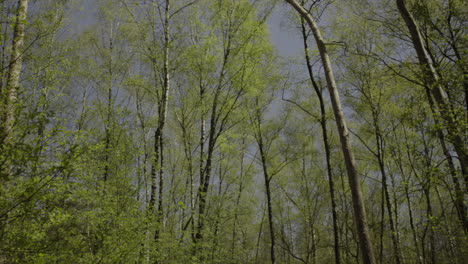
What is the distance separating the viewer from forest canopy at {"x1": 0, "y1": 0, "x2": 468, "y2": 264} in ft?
11.9

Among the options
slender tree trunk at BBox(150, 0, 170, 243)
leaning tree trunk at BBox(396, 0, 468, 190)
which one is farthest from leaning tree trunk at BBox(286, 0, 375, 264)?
slender tree trunk at BBox(150, 0, 170, 243)

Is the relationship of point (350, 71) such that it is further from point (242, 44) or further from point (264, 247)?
point (264, 247)

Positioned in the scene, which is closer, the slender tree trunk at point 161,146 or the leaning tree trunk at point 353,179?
the leaning tree trunk at point 353,179

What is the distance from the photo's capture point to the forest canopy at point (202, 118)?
143 inches

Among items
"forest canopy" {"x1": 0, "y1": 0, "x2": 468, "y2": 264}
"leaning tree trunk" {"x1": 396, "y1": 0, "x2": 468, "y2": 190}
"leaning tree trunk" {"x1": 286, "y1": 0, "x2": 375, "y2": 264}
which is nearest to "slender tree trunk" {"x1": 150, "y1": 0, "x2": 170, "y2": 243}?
"forest canopy" {"x1": 0, "y1": 0, "x2": 468, "y2": 264}

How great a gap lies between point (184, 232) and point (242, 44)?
6728 millimetres

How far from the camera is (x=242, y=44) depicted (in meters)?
10.2

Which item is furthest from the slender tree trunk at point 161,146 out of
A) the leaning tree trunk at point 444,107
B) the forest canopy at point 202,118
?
the leaning tree trunk at point 444,107

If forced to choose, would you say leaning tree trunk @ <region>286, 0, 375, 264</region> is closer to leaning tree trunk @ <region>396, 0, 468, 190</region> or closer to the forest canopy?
the forest canopy

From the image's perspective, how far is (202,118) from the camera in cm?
1005

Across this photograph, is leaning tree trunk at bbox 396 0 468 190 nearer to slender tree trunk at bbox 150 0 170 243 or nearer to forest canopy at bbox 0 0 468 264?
forest canopy at bbox 0 0 468 264

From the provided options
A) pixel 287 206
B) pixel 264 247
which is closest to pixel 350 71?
pixel 287 206

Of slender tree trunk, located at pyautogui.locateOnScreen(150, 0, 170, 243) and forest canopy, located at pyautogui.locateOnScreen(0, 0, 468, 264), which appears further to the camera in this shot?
slender tree trunk, located at pyautogui.locateOnScreen(150, 0, 170, 243)

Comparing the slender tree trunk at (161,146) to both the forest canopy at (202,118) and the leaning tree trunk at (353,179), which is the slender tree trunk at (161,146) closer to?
the forest canopy at (202,118)
